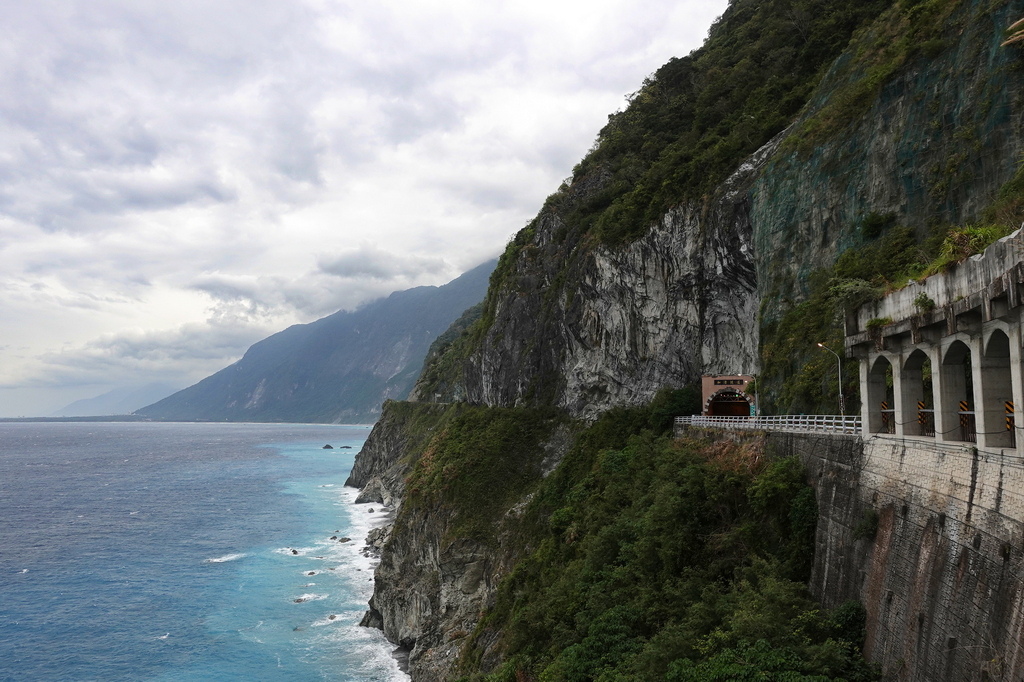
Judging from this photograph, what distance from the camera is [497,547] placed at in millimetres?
43844

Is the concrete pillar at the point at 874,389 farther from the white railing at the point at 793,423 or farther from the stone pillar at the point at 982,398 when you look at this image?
the stone pillar at the point at 982,398

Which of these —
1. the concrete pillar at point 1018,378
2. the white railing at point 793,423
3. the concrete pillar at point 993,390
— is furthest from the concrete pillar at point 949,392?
the white railing at point 793,423

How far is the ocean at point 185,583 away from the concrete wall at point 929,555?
3112 cm

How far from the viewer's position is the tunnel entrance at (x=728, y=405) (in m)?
41.0

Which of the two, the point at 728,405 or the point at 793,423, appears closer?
the point at 793,423

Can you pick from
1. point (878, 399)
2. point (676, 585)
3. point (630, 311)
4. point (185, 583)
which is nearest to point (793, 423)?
point (878, 399)

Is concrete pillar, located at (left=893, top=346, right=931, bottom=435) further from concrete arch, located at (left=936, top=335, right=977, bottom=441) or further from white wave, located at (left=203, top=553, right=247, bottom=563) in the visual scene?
white wave, located at (left=203, top=553, right=247, bottom=563)

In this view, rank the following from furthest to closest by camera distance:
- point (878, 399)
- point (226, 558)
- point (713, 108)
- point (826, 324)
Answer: point (226, 558)
point (713, 108)
point (826, 324)
point (878, 399)

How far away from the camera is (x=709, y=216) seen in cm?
4141

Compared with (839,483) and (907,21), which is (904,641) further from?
(907,21)

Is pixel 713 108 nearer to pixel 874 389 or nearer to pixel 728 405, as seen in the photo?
pixel 728 405

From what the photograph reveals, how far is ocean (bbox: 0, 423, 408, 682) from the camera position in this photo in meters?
40.6

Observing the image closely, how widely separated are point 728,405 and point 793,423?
1642 cm

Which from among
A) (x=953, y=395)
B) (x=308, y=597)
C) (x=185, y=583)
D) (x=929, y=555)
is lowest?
(x=308, y=597)
